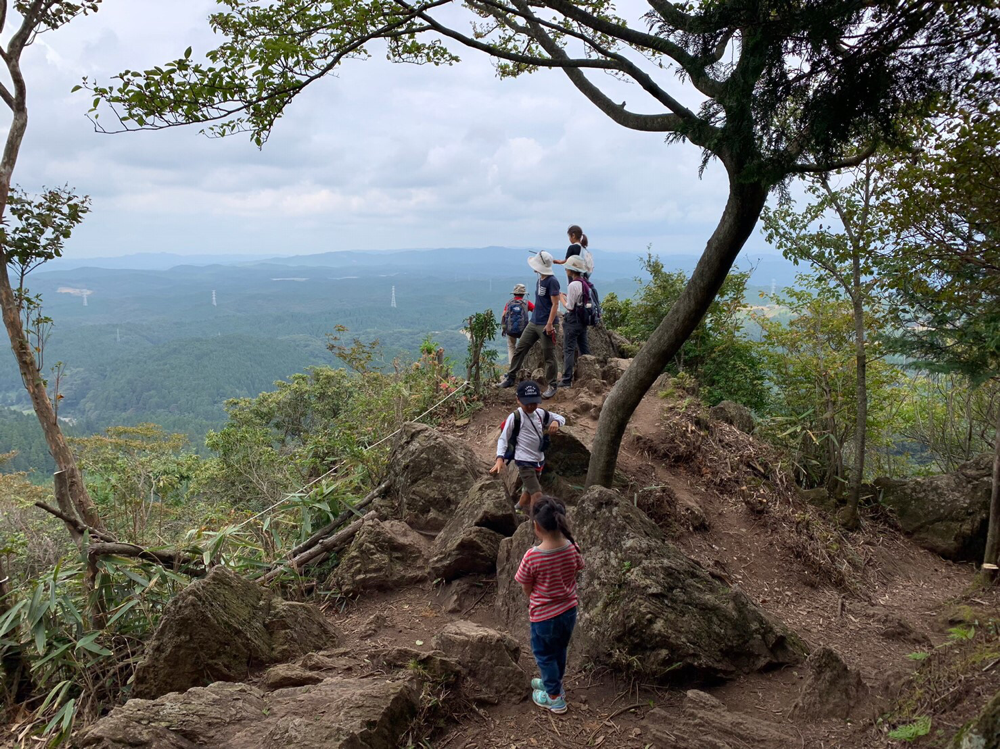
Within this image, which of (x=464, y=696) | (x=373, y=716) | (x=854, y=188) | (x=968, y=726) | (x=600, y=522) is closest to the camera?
(x=968, y=726)

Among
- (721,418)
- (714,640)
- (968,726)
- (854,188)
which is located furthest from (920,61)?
(721,418)

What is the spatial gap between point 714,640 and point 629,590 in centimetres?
68

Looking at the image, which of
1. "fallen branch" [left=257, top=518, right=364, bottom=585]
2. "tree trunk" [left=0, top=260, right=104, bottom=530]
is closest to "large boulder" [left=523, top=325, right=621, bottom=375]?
"fallen branch" [left=257, top=518, right=364, bottom=585]

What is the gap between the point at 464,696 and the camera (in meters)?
4.21

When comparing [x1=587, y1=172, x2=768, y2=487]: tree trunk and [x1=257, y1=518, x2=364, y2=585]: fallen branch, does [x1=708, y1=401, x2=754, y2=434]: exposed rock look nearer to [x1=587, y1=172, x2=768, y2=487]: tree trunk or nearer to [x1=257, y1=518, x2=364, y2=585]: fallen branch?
Result: [x1=587, y1=172, x2=768, y2=487]: tree trunk

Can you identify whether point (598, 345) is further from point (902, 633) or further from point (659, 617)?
point (659, 617)

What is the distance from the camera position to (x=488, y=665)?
438 centimetres

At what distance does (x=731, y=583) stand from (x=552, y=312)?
14.4 feet

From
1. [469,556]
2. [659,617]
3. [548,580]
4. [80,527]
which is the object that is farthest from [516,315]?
[548,580]

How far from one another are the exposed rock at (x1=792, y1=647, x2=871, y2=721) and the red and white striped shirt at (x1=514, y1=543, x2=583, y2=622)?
1.65 meters

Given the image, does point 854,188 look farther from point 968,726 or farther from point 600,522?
point 968,726

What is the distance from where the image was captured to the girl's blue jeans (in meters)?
4.10

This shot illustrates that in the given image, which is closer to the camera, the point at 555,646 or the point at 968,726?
the point at 968,726

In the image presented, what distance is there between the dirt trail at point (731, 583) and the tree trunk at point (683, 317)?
1222 mm
